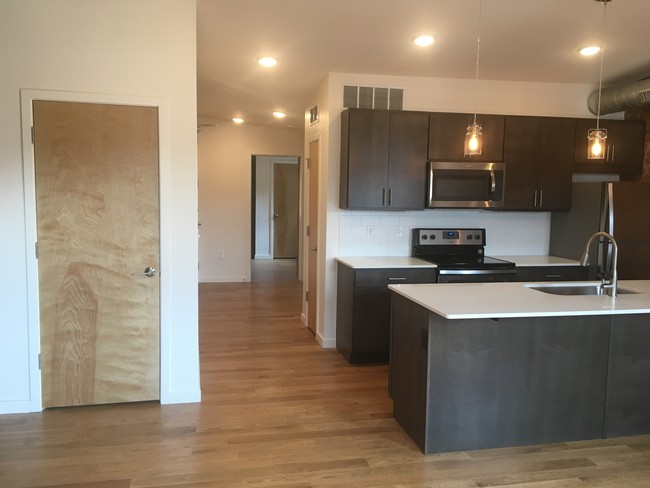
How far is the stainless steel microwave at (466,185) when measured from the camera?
4.61 metres

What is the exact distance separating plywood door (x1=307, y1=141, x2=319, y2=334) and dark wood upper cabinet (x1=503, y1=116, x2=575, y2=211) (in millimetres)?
1877

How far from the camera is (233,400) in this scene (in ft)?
11.9

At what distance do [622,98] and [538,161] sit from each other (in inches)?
34.8

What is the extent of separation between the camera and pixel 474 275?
4422mm

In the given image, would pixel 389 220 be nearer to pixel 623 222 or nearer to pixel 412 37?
pixel 412 37

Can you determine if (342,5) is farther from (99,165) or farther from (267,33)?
(99,165)

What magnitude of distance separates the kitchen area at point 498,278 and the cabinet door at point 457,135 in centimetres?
1

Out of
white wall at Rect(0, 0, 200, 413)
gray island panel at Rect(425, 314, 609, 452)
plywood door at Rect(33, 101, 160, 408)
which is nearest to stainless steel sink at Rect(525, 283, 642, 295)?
gray island panel at Rect(425, 314, 609, 452)

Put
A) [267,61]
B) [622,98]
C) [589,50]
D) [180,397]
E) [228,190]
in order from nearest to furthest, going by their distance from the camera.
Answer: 1. [180,397]
2. [589,50]
3. [267,61]
4. [622,98]
5. [228,190]

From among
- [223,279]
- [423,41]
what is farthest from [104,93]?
[223,279]

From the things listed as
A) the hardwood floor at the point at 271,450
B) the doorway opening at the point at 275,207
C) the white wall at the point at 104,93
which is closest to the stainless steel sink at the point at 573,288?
the hardwood floor at the point at 271,450

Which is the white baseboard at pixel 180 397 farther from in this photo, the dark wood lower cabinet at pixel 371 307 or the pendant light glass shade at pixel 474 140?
the pendant light glass shade at pixel 474 140

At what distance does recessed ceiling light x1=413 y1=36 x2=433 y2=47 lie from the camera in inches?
145

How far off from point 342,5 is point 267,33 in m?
0.75
